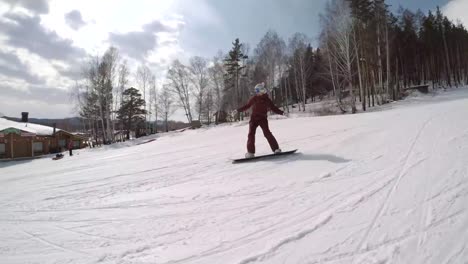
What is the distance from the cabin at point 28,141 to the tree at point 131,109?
32.1 ft

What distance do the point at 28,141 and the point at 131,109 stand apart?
17.1m

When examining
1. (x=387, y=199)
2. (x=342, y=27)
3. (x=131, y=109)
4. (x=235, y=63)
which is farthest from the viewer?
(x=131, y=109)

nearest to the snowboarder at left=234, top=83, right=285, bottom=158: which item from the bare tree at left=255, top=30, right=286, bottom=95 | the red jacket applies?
the red jacket

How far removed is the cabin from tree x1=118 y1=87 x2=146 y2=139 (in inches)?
386

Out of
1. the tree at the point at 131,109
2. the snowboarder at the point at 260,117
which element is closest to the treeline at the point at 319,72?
the tree at the point at 131,109

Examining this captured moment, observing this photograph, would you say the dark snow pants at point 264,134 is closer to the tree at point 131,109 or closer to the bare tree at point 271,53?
the bare tree at point 271,53

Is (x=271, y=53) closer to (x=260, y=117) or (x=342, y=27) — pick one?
(x=342, y=27)

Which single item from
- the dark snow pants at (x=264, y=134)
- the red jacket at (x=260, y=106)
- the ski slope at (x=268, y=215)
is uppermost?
the red jacket at (x=260, y=106)

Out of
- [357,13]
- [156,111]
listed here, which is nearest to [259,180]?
[357,13]

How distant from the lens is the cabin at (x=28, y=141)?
110 feet

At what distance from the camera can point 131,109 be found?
163 feet

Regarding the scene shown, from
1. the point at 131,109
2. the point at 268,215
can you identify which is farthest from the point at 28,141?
the point at 268,215

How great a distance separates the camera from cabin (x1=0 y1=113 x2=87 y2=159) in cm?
3353

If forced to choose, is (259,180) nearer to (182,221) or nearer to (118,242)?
(182,221)
